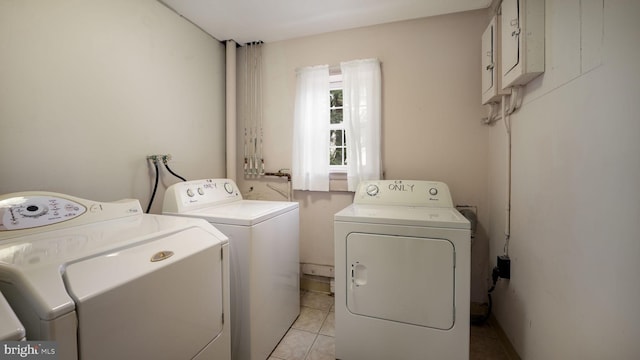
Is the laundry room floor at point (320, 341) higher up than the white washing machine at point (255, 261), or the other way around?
the white washing machine at point (255, 261)

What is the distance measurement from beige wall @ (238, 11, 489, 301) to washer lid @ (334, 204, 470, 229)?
50cm

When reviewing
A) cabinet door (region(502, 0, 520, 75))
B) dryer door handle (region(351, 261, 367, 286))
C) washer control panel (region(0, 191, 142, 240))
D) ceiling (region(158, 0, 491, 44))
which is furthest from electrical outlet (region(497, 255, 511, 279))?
washer control panel (region(0, 191, 142, 240))

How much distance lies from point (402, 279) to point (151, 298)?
119cm

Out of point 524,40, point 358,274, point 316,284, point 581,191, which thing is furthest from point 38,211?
point 524,40

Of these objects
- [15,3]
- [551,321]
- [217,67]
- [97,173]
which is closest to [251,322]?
[97,173]

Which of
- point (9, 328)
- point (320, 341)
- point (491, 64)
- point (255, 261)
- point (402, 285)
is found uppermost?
point (491, 64)

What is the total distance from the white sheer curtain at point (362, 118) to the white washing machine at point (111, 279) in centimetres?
134

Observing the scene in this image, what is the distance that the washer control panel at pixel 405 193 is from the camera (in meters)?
1.89

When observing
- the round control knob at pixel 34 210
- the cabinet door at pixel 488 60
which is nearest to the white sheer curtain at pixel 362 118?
the cabinet door at pixel 488 60

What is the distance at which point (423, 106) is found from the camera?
2150 millimetres

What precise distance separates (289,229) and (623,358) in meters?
1.59

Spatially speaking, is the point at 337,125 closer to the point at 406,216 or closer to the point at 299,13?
the point at 299,13

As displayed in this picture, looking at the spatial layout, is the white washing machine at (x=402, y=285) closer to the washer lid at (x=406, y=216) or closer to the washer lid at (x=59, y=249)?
the washer lid at (x=406, y=216)

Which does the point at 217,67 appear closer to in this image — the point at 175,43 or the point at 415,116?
the point at 175,43
